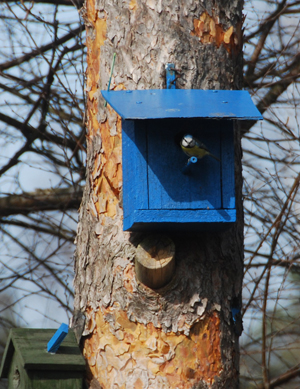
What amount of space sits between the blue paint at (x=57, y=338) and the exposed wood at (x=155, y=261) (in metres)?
0.36

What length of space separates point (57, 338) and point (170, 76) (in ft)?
3.84

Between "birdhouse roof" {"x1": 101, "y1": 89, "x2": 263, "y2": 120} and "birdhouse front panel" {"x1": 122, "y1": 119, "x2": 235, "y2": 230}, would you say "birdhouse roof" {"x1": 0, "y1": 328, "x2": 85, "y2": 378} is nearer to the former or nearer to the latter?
"birdhouse front panel" {"x1": 122, "y1": 119, "x2": 235, "y2": 230}

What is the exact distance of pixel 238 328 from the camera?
2.37m

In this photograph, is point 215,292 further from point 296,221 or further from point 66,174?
point 66,174

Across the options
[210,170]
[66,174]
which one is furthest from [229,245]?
[66,174]

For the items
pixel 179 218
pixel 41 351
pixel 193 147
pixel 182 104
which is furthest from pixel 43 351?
pixel 182 104

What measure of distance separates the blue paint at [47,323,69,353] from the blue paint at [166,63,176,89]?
107 cm

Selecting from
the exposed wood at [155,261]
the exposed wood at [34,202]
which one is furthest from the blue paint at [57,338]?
the exposed wood at [34,202]

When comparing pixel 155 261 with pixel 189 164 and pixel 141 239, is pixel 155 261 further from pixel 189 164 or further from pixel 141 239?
pixel 189 164

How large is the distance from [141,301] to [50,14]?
11.0 feet

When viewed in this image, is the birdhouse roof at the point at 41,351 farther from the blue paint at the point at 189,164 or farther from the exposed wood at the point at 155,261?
the blue paint at the point at 189,164

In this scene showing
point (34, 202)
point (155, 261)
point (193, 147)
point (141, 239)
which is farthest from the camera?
point (34, 202)

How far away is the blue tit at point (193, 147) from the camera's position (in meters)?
2.05

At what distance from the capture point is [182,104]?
2.11 metres
